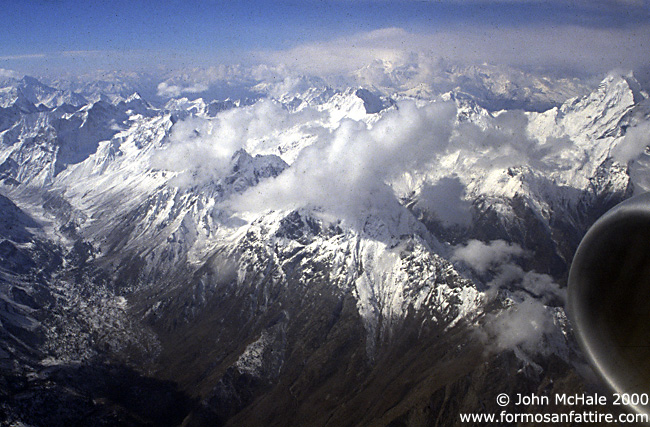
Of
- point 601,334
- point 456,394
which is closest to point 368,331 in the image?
point 456,394

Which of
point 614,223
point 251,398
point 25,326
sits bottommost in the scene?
point 251,398

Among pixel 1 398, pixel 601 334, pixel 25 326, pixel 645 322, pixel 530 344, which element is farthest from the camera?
pixel 25 326

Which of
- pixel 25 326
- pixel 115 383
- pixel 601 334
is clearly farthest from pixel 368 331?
pixel 601 334

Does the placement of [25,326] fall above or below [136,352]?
above

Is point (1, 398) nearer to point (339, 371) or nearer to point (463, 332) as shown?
Answer: point (339, 371)

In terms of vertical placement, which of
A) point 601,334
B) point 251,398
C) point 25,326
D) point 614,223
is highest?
point 614,223

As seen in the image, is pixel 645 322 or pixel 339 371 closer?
pixel 645 322

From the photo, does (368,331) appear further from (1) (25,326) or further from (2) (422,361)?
(1) (25,326)

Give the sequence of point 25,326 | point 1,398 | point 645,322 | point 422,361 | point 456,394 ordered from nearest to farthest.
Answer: point 645,322
point 1,398
point 456,394
point 422,361
point 25,326

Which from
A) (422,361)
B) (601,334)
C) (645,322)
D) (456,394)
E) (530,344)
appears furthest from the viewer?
(422,361)
